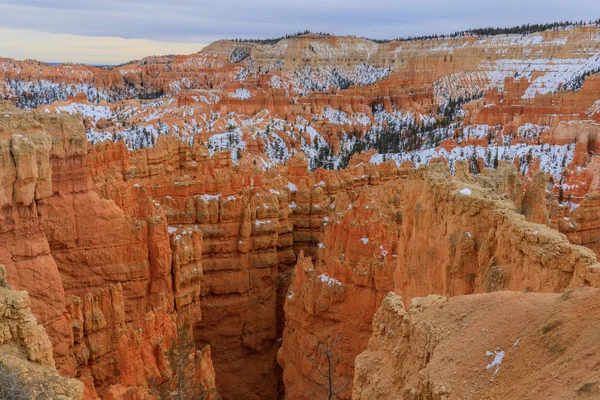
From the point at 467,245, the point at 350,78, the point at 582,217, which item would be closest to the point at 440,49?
the point at 350,78

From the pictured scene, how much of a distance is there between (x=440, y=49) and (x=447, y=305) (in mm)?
130509

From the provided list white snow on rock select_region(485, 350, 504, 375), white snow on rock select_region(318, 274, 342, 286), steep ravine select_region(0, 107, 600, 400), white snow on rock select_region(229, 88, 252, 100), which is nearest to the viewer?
white snow on rock select_region(485, 350, 504, 375)

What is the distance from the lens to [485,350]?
5793 millimetres

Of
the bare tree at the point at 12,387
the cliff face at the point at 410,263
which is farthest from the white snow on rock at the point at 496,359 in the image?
the bare tree at the point at 12,387

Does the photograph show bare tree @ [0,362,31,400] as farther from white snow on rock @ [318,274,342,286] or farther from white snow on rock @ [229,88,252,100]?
white snow on rock @ [229,88,252,100]

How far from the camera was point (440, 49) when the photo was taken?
128 metres

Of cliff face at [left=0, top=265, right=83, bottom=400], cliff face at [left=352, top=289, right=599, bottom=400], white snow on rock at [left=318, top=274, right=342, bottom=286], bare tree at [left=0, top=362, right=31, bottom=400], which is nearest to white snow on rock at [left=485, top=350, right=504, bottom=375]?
cliff face at [left=352, top=289, right=599, bottom=400]

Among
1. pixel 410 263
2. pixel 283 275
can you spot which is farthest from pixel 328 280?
pixel 283 275

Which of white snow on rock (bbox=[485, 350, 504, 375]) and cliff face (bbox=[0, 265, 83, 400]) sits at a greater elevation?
white snow on rock (bbox=[485, 350, 504, 375])

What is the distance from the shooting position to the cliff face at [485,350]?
197 inches

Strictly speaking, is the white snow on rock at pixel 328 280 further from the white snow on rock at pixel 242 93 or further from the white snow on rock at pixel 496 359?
the white snow on rock at pixel 242 93

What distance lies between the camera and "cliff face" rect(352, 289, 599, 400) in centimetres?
501

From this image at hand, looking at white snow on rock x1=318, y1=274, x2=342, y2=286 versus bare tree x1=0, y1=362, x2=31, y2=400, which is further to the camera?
white snow on rock x1=318, y1=274, x2=342, y2=286

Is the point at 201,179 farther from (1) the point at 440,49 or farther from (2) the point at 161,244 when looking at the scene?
(1) the point at 440,49
